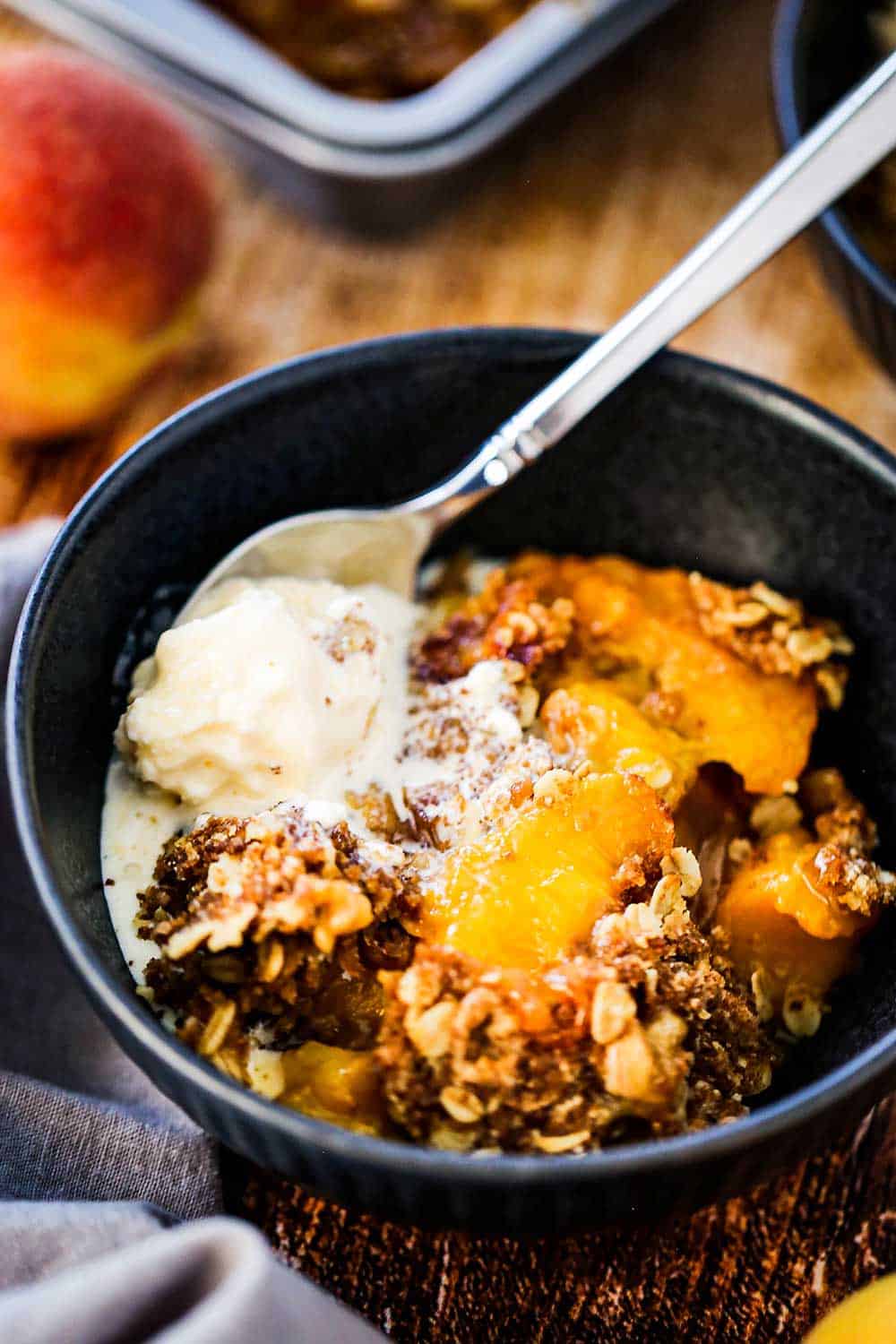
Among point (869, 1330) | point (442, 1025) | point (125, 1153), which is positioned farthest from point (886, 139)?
point (125, 1153)

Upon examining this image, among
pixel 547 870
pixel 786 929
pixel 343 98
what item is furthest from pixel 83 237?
pixel 786 929

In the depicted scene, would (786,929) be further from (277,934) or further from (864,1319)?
(277,934)

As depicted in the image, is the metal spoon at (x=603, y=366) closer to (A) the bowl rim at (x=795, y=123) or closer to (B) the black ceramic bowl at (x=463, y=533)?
(B) the black ceramic bowl at (x=463, y=533)

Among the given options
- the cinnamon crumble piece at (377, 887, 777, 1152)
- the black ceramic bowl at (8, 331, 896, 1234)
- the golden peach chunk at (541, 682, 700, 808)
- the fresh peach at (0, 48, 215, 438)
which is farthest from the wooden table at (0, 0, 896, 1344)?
the cinnamon crumble piece at (377, 887, 777, 1152)

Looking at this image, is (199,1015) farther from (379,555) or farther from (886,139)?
(886,139)

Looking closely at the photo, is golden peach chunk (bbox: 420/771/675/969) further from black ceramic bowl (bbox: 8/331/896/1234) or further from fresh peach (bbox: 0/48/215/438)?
fresh peach (bbox: 0/48/215/438)

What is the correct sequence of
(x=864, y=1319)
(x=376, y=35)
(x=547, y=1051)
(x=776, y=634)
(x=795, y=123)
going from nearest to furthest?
1. (x=547, y=1051)
2. (x=864, y=1319)
3. (x=776, y=634)
4. (x=795, y=123)
5. (x=376, y=35)
